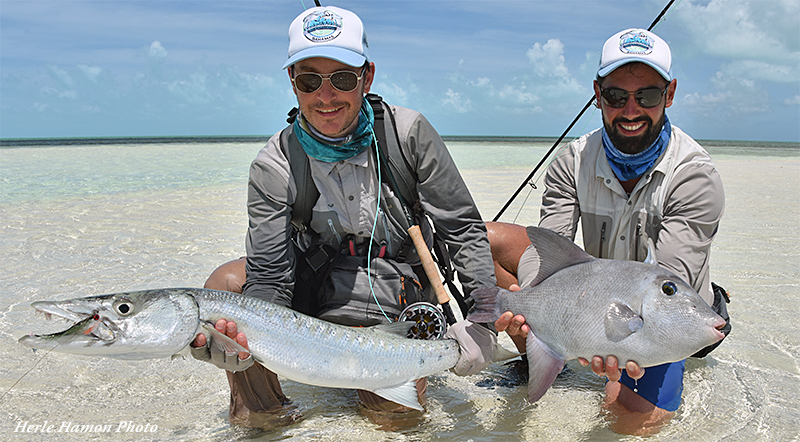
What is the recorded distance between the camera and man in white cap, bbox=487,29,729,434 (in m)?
3.19

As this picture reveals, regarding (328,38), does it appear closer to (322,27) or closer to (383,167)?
(322,27)

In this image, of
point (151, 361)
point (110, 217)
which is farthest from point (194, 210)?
point (151, 361)

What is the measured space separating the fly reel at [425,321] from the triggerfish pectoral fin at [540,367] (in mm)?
650

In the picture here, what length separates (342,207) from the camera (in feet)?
11.3

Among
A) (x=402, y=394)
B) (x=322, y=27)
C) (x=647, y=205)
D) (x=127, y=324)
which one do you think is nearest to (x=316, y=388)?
(x=402, y=394)

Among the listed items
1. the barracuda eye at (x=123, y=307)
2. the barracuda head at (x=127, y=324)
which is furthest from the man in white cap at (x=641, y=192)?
the barracuda eye at (x=123, y=307)

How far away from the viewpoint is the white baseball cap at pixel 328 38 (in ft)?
10.1

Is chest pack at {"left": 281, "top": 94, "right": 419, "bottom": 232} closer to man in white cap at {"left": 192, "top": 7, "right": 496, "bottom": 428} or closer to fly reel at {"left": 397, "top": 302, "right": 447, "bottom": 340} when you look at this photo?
man in white cap at {"left": 192, "top": 7, "right": 496, "bottom": 428}

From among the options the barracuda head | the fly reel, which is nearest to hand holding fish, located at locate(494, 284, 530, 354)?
the fly reel

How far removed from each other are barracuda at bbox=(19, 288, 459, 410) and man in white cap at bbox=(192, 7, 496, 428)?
1.12 ft

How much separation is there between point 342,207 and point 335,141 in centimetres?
43

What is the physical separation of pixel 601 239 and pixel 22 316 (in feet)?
14.8

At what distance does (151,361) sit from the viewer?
4.11 meters

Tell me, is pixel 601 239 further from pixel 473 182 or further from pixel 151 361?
pixel 473 182
